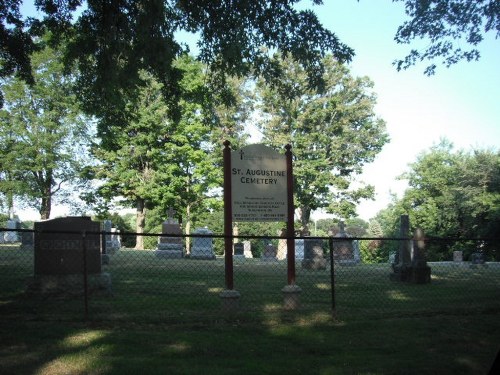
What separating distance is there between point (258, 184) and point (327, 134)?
3141 cm

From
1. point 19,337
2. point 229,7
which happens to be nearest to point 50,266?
point 19,337

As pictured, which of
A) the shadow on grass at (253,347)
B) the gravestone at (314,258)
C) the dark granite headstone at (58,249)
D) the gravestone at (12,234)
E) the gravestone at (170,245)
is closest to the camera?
the shadow on grass at (253,347)

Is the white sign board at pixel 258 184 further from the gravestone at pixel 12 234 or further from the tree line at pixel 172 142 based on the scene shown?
the gravestone at pixel 12 234

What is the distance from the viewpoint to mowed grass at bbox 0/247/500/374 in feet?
15.6

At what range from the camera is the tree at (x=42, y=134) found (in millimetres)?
36844

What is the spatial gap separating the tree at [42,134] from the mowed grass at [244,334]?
30.0 meters

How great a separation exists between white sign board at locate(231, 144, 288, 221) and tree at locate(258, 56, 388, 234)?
2817cm

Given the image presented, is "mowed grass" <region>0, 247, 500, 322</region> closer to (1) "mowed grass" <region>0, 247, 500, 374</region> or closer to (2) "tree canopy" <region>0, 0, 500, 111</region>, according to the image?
(1) "mowed grass" <region>0, 247, 500, 374</region>

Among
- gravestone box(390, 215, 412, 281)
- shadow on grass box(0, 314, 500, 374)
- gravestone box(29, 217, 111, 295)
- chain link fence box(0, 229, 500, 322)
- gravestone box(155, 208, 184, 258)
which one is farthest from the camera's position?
gravestone box(155, 208, 184, 258)

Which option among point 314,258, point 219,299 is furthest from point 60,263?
point 314,258

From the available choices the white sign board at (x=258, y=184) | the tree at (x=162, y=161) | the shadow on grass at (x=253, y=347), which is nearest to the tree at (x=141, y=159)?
the tree at (x=162, y=161)

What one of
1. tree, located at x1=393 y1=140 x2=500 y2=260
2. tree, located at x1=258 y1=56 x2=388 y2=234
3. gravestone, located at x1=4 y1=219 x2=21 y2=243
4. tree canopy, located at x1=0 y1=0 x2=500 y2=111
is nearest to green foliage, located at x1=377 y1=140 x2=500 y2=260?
tree, located at x1=393 y1=140 x2=500 y2=260

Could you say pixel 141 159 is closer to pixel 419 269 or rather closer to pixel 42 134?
pixel 42 134

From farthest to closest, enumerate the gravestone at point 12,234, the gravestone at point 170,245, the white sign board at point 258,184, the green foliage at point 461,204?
the gravestone at point 12,234 < the green foliage at point 461,204 < the gravestone at point 170,245 < the white sign board at point 258,184
